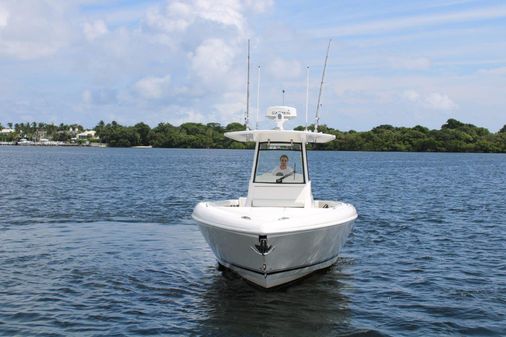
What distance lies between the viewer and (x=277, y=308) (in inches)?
504

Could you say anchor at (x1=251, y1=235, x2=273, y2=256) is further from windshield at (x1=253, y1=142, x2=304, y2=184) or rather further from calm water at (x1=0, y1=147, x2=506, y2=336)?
windshield at (x1=253, y1=142, x2=304, y2=184)

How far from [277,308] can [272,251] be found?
1285 millimetres

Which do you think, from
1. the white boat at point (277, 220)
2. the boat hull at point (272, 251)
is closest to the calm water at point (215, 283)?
the boat hull at point (272, 251)

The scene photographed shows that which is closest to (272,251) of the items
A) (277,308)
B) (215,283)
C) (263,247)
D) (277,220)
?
(263,247)

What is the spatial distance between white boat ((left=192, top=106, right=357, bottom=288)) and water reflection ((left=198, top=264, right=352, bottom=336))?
41 cm

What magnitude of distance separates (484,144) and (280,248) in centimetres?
19388

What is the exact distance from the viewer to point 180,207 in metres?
30.1

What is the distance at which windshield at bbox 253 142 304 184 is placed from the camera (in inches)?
622

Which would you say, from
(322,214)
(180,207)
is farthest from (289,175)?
(180,207)

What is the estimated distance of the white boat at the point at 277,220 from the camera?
12.6 metres

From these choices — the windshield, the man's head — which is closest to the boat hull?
the windshield

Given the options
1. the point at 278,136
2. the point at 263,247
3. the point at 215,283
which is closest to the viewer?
the point at 263,247

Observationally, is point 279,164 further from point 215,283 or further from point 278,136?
point 215,283

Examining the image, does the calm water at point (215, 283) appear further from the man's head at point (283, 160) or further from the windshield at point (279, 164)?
the man's head at point (283, 160)
